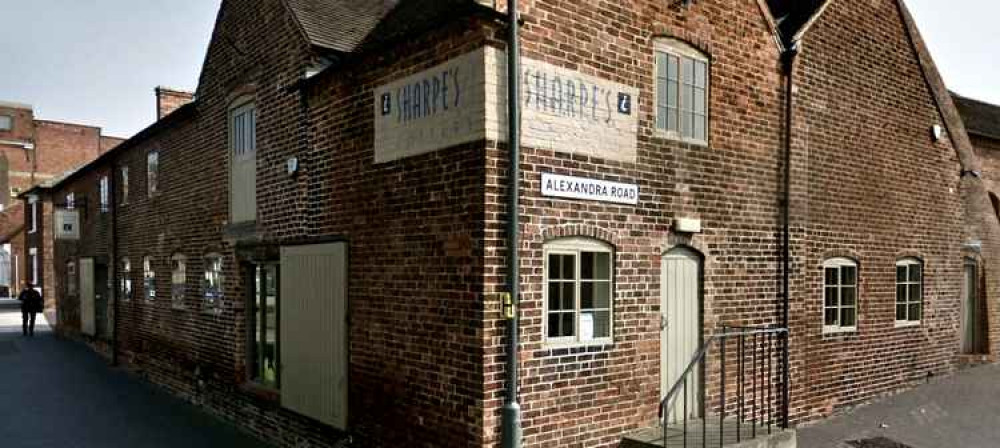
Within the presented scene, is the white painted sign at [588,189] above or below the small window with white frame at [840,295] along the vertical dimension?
above

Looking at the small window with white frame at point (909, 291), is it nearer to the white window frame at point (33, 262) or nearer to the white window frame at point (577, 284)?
the white window frame at point (577, 284)

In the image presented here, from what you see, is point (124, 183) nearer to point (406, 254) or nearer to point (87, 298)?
point (87, 298)

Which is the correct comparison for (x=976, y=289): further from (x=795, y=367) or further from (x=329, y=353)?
(x=329, y=353)

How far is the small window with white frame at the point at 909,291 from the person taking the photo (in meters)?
10.7

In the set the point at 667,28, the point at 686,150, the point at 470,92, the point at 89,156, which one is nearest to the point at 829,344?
the point at 686,150

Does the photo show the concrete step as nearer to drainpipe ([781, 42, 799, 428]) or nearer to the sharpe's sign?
drainpipe ([781, 42, 799, 428])

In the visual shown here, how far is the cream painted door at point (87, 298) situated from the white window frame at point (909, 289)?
62.8 ft

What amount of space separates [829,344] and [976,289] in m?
6.19

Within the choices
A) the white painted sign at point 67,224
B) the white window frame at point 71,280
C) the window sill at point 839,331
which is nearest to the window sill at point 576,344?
the window sill at point 839,331

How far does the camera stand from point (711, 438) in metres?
6.57

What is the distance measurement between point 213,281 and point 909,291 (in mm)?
11559

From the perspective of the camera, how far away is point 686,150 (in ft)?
24.4

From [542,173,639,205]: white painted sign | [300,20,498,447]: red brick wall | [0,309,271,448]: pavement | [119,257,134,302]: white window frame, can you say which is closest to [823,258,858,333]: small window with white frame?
[542,173,639,205]: white painted sign

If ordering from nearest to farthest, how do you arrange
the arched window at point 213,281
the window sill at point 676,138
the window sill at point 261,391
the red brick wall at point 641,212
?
the red brick wall at point 641,212
the window sill at point 676,138
the window sill at point 261,391
the arched window at point 213,281
